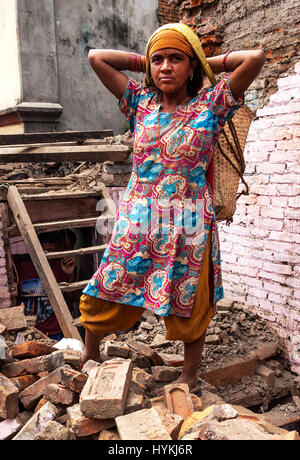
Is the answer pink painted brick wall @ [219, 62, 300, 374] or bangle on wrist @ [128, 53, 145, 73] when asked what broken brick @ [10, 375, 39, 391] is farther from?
pink painted brick wall @ [219, 62, 300, 374]

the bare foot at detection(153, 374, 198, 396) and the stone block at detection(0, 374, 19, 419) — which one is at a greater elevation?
the stone block at detection(0, 374, 19, 419)

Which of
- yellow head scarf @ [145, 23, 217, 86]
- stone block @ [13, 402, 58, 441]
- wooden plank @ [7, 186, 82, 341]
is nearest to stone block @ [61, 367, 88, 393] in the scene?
stone block @ [13, 402, 58, 441]

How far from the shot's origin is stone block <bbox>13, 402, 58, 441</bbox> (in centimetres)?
171

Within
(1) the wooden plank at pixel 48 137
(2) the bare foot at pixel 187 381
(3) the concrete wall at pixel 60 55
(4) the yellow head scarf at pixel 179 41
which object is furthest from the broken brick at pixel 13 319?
(3) the concrete wall at pixel 60 55

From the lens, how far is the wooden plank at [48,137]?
409 centimetres

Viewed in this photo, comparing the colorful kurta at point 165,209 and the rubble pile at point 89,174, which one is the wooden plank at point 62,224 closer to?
the rubble pile at point 89,174

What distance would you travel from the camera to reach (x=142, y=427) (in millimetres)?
1562

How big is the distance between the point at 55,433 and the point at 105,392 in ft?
0.82

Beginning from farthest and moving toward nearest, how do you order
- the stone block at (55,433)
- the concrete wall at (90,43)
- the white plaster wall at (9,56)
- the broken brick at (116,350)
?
1. the concrete wall at (90,43)
2. the white plaster wall at (9,56)
3. the broken brick at (116,350)
4. the stone block at (55,433)

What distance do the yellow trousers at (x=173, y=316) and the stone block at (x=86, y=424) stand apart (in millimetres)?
514

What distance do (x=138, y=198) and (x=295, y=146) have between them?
5.29 feet

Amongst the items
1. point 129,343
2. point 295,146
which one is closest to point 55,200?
point 129,343

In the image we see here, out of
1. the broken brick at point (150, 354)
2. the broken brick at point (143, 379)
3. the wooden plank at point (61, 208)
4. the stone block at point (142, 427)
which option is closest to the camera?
the stone block at point (142, 427)

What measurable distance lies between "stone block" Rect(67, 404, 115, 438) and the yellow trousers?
0.51 meters
